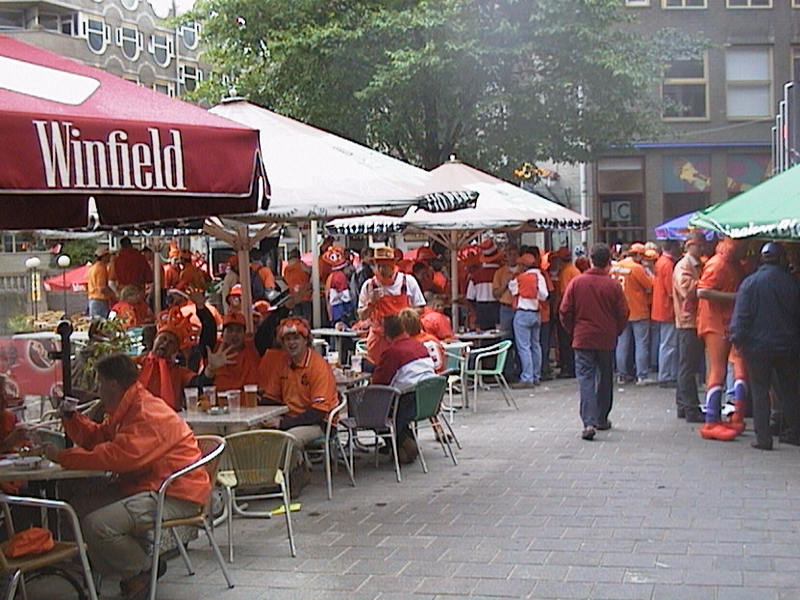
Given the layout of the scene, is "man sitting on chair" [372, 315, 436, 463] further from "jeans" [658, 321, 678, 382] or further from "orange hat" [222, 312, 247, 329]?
"jeans" [658, 321, 678, 382]

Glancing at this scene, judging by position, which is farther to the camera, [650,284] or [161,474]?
[650,284]

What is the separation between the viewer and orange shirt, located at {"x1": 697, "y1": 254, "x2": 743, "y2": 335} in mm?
11258

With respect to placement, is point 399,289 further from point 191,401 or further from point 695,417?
point 191,401

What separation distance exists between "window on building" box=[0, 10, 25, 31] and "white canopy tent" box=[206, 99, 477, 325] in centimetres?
4186

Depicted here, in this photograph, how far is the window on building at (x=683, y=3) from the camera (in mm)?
36875

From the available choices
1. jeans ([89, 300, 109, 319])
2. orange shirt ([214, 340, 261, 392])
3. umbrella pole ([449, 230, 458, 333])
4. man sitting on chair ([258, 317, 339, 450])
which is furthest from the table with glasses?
jeans ([89, 300, 109, 319])

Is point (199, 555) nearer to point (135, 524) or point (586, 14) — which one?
point (135, 524)

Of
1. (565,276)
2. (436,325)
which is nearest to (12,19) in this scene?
(565,276)

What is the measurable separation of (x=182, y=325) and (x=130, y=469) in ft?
18.6

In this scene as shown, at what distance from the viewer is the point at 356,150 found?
10078 millimetres

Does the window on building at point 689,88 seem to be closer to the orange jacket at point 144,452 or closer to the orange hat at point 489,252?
the orange hat at point 489,252

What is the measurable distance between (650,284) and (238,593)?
10.1 meters

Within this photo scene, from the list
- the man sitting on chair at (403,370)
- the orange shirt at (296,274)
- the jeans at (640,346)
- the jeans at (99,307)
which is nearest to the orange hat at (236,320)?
the man sitting on chair at (403,370)

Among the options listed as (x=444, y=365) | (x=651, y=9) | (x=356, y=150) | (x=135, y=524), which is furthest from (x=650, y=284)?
(x=651, y=9)
